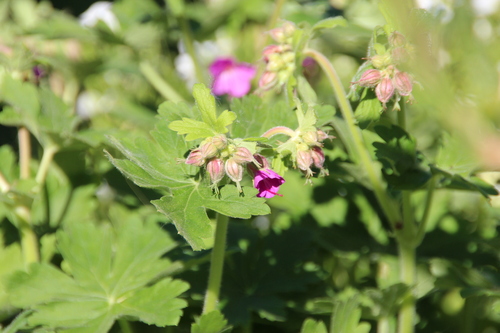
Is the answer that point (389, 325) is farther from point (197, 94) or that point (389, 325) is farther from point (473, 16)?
point (473, 16)

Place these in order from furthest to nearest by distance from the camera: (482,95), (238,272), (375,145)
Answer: (238,272), (375,145), (482,95)

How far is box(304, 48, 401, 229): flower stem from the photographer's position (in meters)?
0.99

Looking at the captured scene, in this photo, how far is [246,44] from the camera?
2350mm

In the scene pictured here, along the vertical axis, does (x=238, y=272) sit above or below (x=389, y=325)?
above

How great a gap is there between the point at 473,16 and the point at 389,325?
2.67 feet

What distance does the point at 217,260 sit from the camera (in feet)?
3.00

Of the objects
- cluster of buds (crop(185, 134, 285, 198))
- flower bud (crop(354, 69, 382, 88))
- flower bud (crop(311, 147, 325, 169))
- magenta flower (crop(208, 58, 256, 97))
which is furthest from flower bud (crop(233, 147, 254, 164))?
magenta flower (crop(208, 58, 256, 97))

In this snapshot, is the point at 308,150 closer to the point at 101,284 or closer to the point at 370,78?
the point at 370,78

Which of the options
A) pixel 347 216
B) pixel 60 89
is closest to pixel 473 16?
pixel 347 216

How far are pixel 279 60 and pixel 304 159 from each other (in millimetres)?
264

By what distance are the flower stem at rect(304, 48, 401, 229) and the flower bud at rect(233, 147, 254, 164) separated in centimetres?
30

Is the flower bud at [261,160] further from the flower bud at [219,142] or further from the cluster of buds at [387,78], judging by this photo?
the cluster of buds at [387,78]

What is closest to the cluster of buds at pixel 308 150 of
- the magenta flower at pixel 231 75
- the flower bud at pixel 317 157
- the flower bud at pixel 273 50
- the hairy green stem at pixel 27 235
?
the flower bud at pixel 317 157

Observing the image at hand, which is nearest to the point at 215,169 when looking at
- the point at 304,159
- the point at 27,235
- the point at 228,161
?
the point at 228,161
